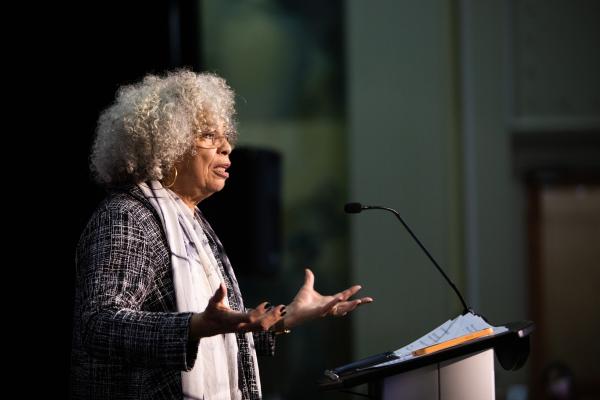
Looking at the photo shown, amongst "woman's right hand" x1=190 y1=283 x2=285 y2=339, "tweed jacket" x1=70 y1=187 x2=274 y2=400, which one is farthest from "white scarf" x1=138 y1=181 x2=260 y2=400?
"woman's right hand" x1=190 y1=283 x2=285 y2=339

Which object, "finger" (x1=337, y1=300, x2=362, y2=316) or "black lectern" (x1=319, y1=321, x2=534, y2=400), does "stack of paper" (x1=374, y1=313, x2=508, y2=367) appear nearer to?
"black lectern" (x1=319, y1=321, x2=534, y2=400)

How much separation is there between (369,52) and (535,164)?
4.77 feet

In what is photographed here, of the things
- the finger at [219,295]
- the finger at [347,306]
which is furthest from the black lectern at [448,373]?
the finger at [219,295]

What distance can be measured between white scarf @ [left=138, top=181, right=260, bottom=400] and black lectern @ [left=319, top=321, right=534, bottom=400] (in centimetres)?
31

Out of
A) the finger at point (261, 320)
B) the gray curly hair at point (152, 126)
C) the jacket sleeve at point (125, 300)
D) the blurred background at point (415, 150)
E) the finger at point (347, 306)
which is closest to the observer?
the finger at point (261, 320)

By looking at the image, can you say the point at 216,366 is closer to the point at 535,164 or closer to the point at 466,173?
the point at 466,173

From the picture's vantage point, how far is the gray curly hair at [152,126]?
1975 millimetres

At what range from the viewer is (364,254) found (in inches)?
216

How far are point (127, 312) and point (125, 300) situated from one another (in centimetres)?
6

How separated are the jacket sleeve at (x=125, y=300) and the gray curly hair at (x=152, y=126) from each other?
0.18m

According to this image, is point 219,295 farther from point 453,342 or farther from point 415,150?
point 415,150

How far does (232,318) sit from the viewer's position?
5.00 ft

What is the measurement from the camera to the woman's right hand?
1520 mm

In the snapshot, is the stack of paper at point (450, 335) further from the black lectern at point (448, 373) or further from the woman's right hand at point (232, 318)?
the woman's right hand at point (232, 318)
